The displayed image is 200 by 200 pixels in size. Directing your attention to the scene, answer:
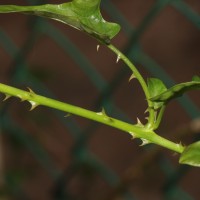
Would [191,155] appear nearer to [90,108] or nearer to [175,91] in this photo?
[175,91]

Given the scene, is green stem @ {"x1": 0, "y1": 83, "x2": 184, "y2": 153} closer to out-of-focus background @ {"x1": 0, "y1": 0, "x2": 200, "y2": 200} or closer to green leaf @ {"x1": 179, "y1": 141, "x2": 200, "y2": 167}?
green leaf @ {"x1": 179, "y1": 141, "x2": 200, "y2": 167}

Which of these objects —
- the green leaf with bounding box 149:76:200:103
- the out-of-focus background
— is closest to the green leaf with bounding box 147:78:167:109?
the green leaf with bounding box 149:76:200:103

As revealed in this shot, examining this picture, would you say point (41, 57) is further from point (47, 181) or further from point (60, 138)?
point (47, 181)

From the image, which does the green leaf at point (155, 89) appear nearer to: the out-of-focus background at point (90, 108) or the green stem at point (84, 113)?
the green stem at point (84, 113)

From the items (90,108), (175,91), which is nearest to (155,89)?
(175,91)

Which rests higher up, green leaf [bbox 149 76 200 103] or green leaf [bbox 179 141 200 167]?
green leaf [bbox 149 76 200 103]

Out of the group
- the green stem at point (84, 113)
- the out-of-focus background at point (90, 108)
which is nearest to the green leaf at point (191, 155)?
the green stem at point (84, 113)
